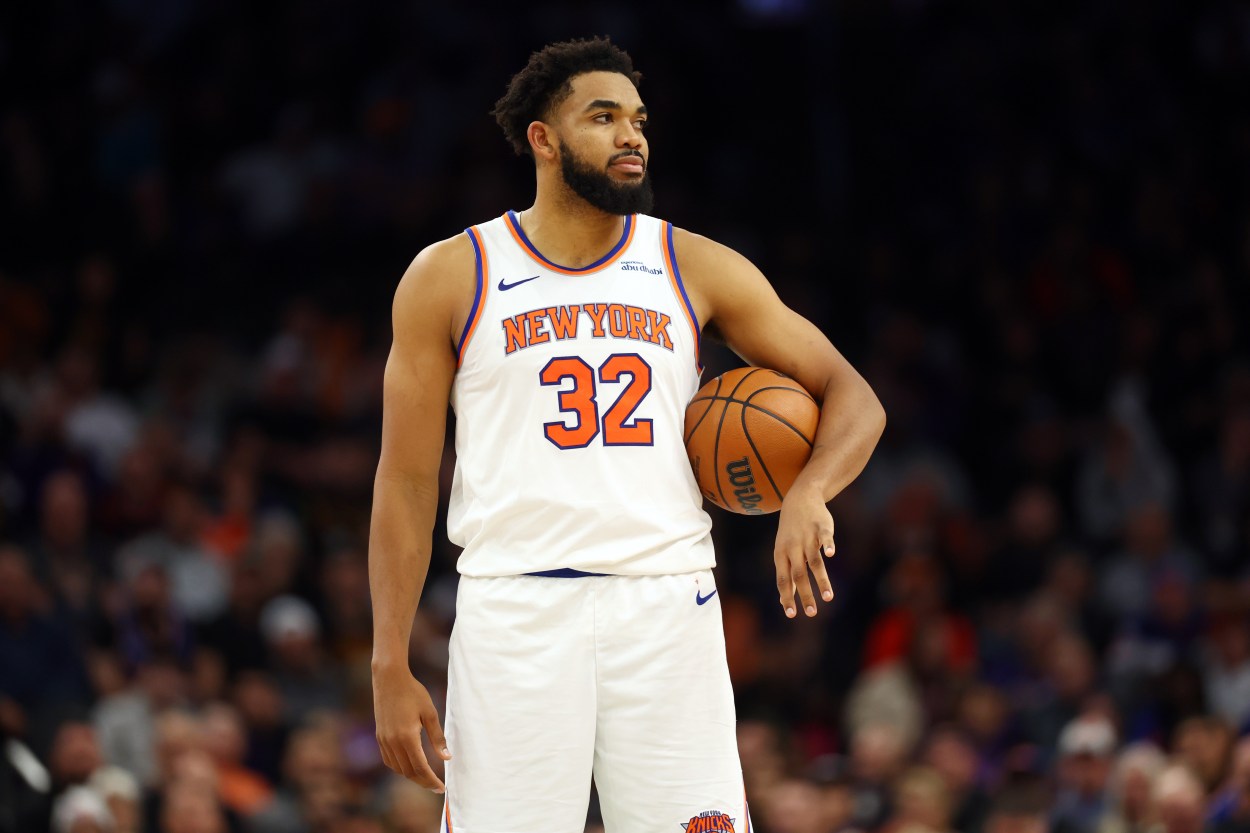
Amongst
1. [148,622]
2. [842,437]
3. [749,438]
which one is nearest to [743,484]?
[749,438]

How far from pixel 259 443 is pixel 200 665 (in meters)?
1.77

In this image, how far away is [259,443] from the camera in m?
10.9

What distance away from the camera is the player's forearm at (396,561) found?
436cm

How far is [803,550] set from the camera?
13.7ft

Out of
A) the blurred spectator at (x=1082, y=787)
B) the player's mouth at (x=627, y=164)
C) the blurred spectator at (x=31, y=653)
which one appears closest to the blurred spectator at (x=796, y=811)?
the blurred spectator at (x=1082, y=787)

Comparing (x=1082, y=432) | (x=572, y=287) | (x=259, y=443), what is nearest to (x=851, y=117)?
(x=1082, y=432)

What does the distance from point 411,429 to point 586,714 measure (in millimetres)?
850

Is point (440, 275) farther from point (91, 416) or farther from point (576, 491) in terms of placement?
point (91, 416)

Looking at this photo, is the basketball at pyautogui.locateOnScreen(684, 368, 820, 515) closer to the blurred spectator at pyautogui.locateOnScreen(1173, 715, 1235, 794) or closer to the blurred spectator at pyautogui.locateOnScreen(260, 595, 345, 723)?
the blurred spectator at pyautogui.locateOnScreen(1173, 715, 1235, 794)

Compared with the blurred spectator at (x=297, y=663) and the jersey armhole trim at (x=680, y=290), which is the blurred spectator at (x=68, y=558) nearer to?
the blurred spectator at (x=297, y=663)

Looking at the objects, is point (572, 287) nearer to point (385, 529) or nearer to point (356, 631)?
point (385, 529)

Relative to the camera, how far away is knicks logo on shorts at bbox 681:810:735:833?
4230 millimetres

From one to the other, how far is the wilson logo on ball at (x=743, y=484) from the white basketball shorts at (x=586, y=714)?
0.33 meters

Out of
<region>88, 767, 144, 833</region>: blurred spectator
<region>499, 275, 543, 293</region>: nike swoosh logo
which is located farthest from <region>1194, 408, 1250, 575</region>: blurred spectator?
<region>499, 275, 543, 293</region>: nike swoosh logo
